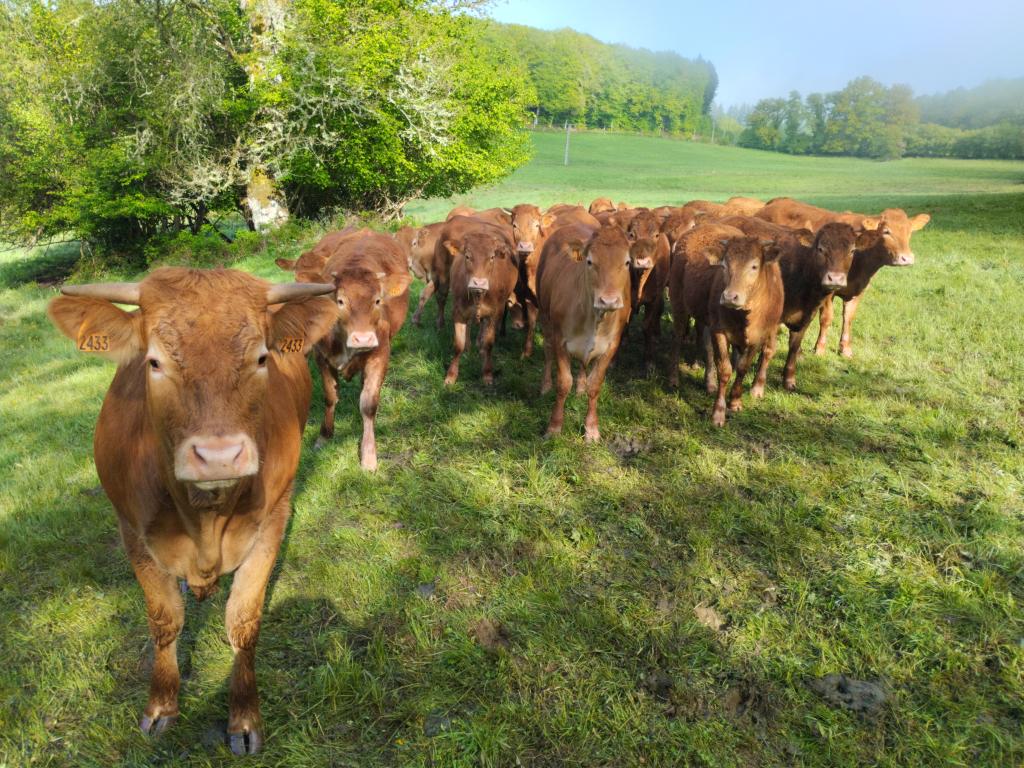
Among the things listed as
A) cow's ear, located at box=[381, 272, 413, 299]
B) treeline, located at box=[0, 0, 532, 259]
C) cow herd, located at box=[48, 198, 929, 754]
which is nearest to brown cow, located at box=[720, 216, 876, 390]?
cow herd, located at box=[48, 198, 929, 754]

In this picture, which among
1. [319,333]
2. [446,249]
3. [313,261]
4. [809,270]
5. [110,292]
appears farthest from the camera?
[446,249]

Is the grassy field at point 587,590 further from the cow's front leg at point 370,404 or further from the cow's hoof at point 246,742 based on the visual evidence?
the cow's front leg at point 370,404

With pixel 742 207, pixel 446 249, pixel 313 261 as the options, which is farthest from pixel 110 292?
pixel 742 207

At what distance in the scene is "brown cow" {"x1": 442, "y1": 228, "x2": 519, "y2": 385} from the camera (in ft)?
23.4

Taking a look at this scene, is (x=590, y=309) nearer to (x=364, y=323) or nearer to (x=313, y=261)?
(x=364, y=323)

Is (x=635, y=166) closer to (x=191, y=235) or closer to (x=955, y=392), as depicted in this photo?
(x=191, y=235)

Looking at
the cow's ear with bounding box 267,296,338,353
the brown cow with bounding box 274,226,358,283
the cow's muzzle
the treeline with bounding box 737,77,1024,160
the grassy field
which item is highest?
the treeline with bounding box 737,77,1024,160

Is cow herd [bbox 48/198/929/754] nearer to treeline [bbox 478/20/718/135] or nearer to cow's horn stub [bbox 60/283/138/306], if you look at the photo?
cow's horn stub [bbox 60/283/138/306]

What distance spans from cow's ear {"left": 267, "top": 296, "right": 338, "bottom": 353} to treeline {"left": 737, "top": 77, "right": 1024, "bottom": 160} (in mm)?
90822

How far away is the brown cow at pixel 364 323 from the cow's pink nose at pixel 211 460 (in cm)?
286

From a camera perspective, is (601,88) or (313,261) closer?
(313,261)

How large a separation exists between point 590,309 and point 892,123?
349ft

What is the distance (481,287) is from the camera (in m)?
6.96

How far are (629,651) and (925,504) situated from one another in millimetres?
2861
